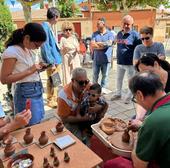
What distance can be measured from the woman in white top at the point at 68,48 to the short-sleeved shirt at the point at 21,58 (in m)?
2.19

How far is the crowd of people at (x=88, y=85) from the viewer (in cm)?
138

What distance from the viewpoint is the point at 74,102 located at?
250 cm

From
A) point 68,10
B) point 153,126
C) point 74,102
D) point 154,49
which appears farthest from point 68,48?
point 68,10

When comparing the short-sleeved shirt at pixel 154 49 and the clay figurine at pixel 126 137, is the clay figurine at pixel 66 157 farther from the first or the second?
the short-sleeved shirt at pixel 154 49

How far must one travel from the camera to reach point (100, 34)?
491cm

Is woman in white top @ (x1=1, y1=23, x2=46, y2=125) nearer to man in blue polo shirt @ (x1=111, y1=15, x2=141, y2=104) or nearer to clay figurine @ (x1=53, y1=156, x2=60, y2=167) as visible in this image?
clay figurine @ (x1=53, y1=156, x2=60, y2=167)

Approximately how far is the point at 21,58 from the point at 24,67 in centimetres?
10

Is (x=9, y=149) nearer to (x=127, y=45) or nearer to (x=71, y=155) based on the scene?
(x=71, y=155)

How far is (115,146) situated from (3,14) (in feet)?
29.0

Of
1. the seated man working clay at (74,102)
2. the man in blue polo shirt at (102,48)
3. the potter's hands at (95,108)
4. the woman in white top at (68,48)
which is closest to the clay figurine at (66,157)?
the seated man working clay at (74,102)

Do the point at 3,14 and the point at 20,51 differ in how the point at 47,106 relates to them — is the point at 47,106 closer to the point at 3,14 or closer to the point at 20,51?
the point at 20,51

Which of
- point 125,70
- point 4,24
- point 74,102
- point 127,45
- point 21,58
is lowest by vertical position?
point 125,70

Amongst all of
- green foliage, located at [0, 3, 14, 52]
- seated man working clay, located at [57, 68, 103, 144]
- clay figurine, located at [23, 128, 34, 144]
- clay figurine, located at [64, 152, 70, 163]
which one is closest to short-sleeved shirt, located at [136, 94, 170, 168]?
clay figurine, located at [64, 152, 70, 163]

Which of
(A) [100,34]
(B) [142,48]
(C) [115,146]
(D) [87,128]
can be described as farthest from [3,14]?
(C) [115,146]
